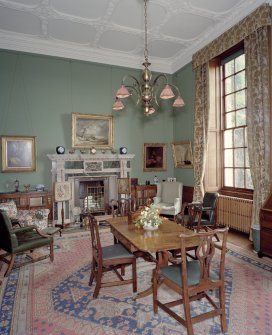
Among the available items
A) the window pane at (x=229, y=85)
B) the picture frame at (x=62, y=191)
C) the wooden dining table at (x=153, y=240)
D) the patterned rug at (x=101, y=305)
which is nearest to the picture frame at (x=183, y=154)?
the window pane at (x=229, y=85)

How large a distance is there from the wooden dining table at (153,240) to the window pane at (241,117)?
3.81m

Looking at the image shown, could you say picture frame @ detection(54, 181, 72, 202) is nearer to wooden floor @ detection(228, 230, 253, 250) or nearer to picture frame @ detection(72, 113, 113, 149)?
picture frame @ detection(72, 113, 113, 149)

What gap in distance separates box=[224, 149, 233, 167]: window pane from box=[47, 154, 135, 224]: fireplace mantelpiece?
9.08 ft

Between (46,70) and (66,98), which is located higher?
(46,70)

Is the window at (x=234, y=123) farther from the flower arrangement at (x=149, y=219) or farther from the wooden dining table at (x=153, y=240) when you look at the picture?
the flower arrangement at (x=149, y=219)

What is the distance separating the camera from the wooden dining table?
298 cm

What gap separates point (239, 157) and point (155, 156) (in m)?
3.00

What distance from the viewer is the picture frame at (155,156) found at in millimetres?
8797

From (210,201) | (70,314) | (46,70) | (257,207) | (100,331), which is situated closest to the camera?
(100,331)

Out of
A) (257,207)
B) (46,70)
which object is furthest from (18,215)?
(257,207)

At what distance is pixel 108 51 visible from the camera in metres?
7.96

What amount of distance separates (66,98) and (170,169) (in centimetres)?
413

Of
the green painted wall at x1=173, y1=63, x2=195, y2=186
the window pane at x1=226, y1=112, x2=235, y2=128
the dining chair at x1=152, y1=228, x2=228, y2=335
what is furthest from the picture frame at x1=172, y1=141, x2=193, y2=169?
the dining chair at x1=152, y1=228, x2=228, y2=335

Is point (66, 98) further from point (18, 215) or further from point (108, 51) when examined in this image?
point (18, 215)
